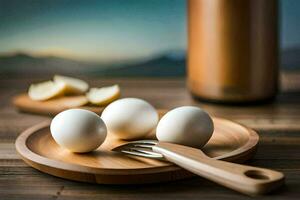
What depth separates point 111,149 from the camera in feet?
3.35

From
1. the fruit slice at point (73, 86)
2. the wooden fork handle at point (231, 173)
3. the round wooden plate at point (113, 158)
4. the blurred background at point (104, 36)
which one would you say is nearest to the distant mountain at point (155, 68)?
the blurred background at point (104, 36)

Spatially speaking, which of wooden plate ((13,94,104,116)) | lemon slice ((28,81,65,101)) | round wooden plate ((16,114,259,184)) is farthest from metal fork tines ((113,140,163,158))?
lemon slice ((28,81,65,101))

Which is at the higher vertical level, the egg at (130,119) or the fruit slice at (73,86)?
the egg at (130,119)

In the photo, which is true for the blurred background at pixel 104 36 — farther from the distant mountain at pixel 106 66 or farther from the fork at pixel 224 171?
the fork at pixel 224 171

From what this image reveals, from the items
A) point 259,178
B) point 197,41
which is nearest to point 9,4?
point 197,41

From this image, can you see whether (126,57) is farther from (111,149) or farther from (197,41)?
(111,149)

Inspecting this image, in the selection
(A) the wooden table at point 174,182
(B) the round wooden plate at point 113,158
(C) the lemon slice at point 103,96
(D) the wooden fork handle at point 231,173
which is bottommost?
(A) the wooden table at point 174,182

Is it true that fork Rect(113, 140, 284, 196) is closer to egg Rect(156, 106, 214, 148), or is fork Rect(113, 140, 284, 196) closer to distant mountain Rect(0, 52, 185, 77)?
egg Rect(156, 106, 214, 148)

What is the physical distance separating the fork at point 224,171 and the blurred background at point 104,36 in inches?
31.1

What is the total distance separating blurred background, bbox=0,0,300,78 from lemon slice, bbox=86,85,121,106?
30 centimetres

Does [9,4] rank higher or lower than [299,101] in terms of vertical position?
higher

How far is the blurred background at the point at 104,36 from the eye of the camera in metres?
1.69

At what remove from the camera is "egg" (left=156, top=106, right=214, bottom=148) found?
988 mm

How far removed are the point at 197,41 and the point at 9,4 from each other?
1.84 feet
